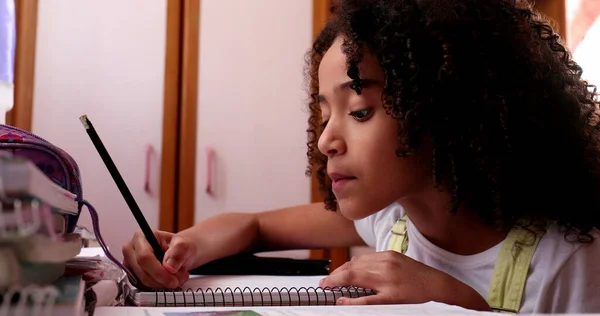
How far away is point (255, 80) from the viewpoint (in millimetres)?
1828

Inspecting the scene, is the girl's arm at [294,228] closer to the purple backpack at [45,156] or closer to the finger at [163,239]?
the finger at [163,239]

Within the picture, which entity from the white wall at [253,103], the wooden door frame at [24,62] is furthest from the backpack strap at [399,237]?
the wooden door frame at [24,62]

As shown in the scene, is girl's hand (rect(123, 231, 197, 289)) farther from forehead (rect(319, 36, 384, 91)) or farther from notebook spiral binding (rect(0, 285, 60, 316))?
A: notebook spiral binding (rect(0, 285, 60, 316))

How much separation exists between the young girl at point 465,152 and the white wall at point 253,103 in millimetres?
1079

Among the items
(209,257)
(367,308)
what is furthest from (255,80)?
(367,308)

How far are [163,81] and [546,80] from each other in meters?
1.30

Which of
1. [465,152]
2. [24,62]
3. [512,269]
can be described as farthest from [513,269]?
[24,62]

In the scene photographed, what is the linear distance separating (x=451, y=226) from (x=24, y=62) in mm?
1459

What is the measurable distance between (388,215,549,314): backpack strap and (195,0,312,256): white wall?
115 cm

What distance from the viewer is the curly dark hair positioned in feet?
2.08

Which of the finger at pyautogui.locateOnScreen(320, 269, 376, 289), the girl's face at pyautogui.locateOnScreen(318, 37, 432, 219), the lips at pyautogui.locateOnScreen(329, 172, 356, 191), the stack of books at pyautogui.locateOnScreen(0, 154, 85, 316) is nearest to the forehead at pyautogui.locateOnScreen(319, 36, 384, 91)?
the girl's face at pyautogui.locateOnScreen(318, 37, 432, 219)

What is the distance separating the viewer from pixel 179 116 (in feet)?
5.82

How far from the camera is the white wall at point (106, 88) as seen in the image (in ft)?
5.59

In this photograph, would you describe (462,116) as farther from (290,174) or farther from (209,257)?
(290,174)
